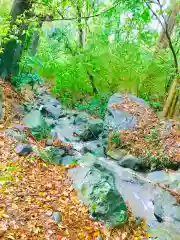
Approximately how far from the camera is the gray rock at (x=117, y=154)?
9006 mm

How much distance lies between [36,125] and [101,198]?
4213 mm

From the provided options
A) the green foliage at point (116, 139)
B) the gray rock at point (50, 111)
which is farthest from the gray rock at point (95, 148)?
the gray rock at point (50, 111)

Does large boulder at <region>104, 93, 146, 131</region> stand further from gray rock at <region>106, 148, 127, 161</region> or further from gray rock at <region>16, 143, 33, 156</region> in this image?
gray rock at <region>16, 143, 33, 156</region>

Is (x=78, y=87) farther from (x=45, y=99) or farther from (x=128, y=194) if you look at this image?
(x=128, y=194)

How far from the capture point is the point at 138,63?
40.1 ft

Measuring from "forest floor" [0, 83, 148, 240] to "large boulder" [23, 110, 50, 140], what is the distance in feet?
7.28

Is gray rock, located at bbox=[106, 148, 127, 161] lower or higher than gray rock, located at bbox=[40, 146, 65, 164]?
lower

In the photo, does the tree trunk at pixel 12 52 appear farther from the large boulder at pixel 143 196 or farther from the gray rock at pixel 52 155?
the large boulder at pixel 143 196

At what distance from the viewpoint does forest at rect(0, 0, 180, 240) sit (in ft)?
16.1

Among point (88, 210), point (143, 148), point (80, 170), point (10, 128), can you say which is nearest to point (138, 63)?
point (143, 148)

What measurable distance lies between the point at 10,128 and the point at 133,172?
340cm

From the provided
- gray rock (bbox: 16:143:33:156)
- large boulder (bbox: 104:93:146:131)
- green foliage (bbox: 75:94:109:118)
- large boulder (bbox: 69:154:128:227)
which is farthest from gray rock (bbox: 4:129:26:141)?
green foliage (bbox: 75:94:109:118)

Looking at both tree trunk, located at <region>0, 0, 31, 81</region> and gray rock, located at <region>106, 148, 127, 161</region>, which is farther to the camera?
tree trunk, located at <region>0, 0, 31, 81</region>

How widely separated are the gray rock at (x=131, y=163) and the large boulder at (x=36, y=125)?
238cm
